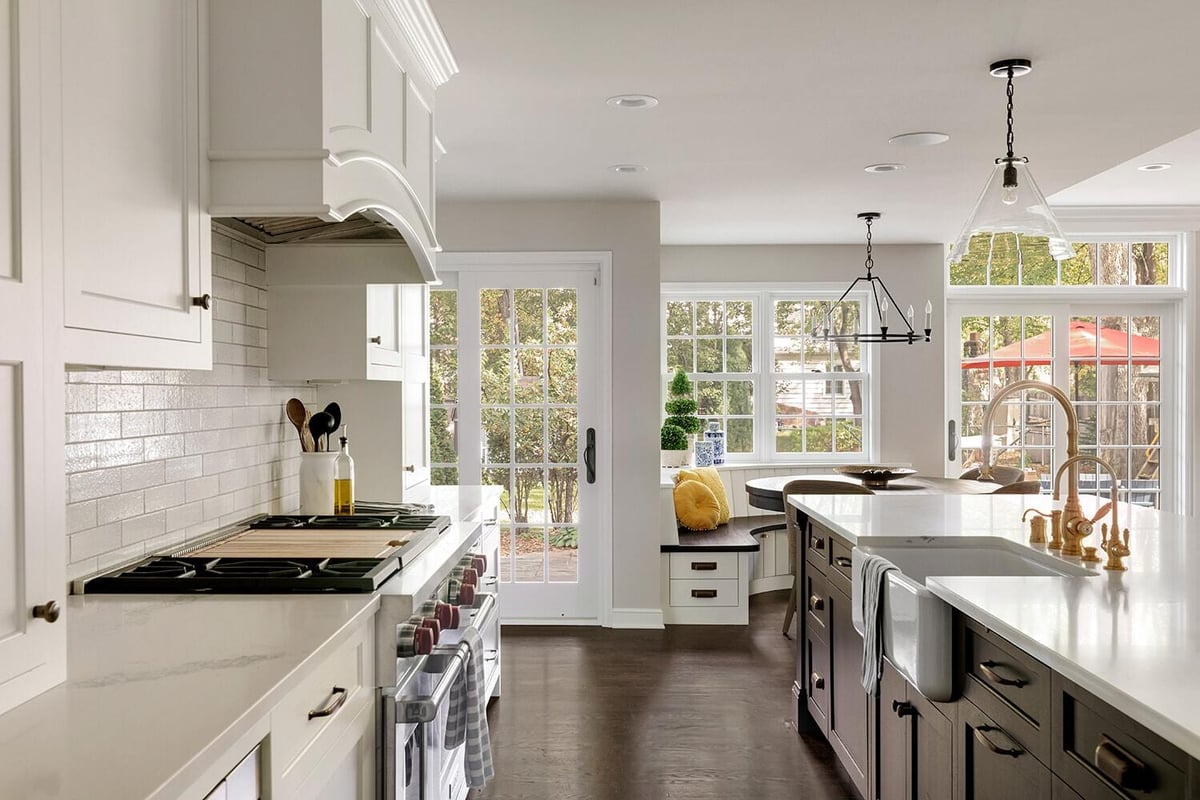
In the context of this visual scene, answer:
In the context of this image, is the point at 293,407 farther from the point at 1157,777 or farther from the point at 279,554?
the point at 1157,777

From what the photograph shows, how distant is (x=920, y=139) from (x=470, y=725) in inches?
113

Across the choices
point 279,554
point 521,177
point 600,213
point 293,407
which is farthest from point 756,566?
point 279,554

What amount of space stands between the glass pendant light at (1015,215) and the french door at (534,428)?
9.26 feet

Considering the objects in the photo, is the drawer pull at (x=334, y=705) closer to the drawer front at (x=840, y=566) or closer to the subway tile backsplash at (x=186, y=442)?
the subway tile backsplash at (x=186, y=442)

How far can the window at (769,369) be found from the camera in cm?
673

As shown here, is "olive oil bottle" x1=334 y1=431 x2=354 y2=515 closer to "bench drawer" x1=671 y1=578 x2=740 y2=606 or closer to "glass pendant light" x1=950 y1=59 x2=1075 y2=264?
"glass pendant light" x1=950 y1=59 x2=1075 y2=264

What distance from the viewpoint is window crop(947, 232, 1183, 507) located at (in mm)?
6648

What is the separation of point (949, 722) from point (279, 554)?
1580 millimetres

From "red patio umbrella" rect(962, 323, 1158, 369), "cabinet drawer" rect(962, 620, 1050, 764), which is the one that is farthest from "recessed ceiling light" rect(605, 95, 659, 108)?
"red patio umbrella" rect(962, 323, 1158, 369)

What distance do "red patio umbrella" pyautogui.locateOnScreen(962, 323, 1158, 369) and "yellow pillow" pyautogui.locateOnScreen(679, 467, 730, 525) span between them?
Answer: 2402mm

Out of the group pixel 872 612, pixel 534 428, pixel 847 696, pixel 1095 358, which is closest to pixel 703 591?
pixel 534 428

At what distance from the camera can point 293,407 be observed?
9.38 ft

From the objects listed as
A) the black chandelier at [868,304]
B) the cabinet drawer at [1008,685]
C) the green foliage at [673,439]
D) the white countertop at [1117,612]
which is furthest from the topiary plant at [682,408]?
the cabinet drawer at [1008,685]

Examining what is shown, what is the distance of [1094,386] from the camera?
667 cm
